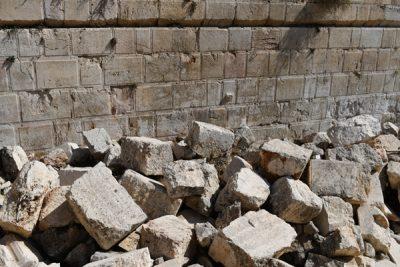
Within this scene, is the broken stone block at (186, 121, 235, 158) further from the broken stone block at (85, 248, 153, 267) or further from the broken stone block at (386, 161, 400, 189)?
the broken stone block at (386, 161, 400, 189)

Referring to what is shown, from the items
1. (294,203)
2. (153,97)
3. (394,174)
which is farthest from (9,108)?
(394,174)

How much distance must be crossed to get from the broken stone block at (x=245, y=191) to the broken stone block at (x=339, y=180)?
702 millimetres

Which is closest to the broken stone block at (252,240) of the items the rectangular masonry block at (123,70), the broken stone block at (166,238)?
the broken stone block at (166,238)

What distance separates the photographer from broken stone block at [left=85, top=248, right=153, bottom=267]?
3.28 meters

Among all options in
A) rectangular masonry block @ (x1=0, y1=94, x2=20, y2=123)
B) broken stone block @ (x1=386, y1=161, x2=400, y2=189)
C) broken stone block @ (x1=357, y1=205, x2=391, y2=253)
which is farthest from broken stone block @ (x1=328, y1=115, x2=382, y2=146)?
rectangular masonry block @ (x1=0, y1=94, x2=20, y2=123)

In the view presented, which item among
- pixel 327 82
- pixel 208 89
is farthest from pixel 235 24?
pixel 327 82

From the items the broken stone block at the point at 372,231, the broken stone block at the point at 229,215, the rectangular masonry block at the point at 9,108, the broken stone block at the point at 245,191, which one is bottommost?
the broken stone block at the point at 372,231

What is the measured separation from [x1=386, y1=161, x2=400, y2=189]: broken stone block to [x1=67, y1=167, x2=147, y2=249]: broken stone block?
135 inches

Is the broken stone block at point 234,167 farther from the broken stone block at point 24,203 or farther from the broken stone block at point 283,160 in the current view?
the broken stone block at point 24,203

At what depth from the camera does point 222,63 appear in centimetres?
598

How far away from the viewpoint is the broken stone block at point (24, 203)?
3.60 m

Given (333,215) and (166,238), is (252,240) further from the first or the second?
(333,215)

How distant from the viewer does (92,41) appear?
5090mm

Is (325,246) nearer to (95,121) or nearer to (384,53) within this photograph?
(95,121)
